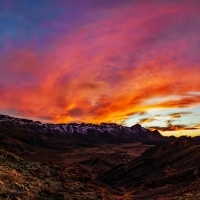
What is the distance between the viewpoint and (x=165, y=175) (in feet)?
136

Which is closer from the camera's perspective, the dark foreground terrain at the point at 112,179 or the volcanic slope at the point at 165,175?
the dark foreground terrain at the point at 112,179

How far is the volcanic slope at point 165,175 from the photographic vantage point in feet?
108

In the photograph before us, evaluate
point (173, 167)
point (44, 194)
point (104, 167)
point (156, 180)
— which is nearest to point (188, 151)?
point (173, 167)

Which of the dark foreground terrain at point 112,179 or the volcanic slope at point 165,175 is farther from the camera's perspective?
the volcanic slope at point 165,175

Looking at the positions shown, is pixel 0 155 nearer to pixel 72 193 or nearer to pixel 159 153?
pixel 72 193

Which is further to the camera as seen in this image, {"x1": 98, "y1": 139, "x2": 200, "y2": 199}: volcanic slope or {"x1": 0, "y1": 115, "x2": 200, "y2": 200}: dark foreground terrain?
{"x1": 98, "y1": 139, "x2": 200, "y2": 199}: volcanic slope

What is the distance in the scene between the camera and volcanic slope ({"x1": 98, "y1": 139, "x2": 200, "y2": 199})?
33.0 meters

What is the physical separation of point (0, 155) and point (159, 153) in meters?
37.0

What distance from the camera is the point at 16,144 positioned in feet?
571

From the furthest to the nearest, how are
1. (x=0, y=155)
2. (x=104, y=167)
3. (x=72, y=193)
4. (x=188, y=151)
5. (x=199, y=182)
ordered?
1. (x=104, y=167)
2. (x=188, y=151)
3. (x=199, y=182)
4. (x=0, y=155)
5. (x=72, y=193)

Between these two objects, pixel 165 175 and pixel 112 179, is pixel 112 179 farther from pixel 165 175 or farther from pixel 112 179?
pixel 165 175

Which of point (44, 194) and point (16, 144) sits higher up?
point (16, 144)

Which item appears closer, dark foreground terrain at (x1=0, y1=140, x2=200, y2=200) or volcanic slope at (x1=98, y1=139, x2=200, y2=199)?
dark foreground terrain at (x1=0, y1=140, x2=200, y2=200)

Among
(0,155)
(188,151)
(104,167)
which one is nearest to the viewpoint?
(0,155)
